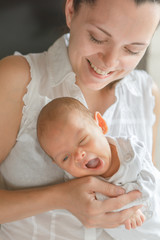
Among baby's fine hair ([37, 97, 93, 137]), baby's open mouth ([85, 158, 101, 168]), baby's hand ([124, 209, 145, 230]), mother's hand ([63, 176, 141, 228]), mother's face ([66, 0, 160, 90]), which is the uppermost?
mother's face ([66, 0, 160, 90])

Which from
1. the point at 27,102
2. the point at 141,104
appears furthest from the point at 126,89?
the point at 27,102

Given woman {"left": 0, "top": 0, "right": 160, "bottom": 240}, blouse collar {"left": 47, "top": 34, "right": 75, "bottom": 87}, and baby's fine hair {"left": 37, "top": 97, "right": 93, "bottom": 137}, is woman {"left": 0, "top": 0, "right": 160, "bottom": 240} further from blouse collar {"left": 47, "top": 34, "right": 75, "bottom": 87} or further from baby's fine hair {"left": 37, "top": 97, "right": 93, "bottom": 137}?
baby's fine hair {"left": 37, "top": 97, "right": 93, "bottom": 137}

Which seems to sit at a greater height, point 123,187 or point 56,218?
point 123,187

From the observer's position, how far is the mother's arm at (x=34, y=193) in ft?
4.42

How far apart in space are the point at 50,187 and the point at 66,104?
0.35 m

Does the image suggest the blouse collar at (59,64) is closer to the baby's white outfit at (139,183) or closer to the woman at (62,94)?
the woman at (62,94)

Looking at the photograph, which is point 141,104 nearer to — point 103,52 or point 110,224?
point 103,52

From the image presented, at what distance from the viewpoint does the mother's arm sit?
4.42ft

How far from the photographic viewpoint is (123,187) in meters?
1.38

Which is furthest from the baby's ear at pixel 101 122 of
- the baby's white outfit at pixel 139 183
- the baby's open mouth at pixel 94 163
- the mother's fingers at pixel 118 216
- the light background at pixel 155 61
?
the light background at pixel 155 61

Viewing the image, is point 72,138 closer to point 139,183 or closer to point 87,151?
point 87,151

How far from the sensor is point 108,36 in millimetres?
1329

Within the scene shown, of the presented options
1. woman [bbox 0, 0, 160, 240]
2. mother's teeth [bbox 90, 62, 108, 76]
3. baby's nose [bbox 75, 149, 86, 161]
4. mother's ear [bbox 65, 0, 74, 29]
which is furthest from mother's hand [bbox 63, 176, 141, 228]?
mother's ear [bbox 65, 0, 74, 29]

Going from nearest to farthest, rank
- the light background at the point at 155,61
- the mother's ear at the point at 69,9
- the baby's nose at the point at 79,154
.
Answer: the baby's nose at the point at 79,154 < the mother's ear at the point at 69,9 < the light background at the point at 155,61
